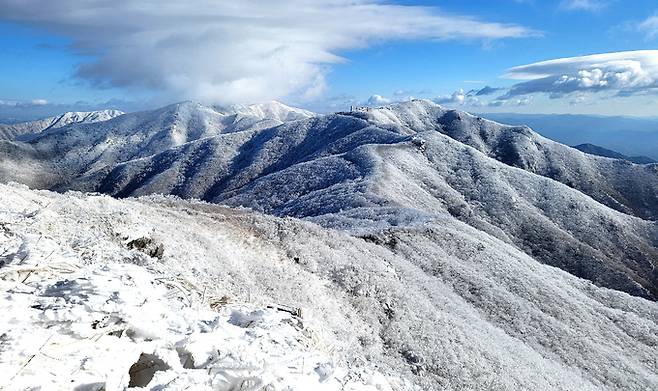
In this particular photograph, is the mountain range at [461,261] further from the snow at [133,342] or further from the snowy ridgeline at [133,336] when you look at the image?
the snow at [133,342]

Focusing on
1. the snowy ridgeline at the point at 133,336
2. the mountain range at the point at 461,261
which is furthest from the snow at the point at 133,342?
the mountain range at the point at 461,261

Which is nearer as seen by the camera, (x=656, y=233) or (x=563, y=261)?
(x=563, y=261)

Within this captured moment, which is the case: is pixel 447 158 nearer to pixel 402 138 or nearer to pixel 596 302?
pixel 402 138

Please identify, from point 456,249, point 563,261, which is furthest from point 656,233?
point 456,249

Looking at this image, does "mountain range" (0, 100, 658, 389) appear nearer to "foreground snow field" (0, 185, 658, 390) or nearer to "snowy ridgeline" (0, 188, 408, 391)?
"foreground snow field" (0, 185, 658, 390)

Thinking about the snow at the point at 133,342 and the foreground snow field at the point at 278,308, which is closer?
the snow at the point at 133,342

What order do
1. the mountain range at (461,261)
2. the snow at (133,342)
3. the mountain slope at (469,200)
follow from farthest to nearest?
1. the mountain slope at (469,200)
2. the mountain range at (461,261)
3. the snow at (133,342)

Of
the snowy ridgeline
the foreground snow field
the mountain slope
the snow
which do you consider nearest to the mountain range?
the foreground snow field

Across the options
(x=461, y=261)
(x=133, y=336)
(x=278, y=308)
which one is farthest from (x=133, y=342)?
(x=461, y=261)
